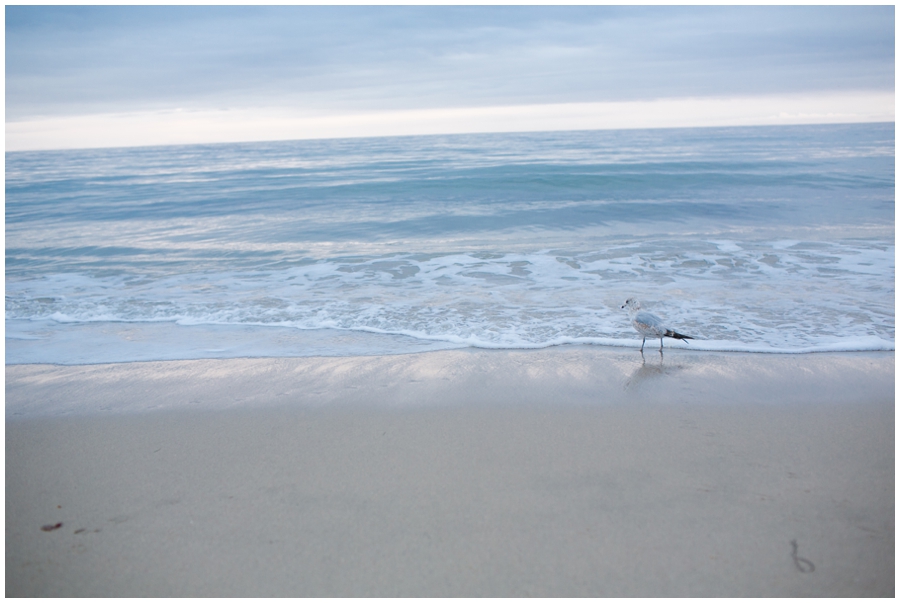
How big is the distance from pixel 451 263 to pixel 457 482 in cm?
709

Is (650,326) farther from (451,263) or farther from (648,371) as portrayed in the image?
(451,263)

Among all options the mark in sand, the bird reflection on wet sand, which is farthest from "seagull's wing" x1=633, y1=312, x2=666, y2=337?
the mark in sand

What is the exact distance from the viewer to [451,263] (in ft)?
Result: 33.0

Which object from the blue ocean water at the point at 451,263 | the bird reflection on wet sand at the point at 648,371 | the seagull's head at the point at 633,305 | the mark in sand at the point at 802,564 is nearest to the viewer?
the mark in sand at the point at 802,564

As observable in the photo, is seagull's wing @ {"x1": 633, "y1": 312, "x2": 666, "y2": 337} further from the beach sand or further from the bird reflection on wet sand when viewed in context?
the beach sand

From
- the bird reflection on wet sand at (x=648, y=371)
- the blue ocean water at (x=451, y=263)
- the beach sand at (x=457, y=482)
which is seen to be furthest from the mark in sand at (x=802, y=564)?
the blue ocean water at (x=451, y=263)

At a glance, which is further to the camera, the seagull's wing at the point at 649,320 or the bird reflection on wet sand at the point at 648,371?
the seagull's wing at the point at 649,320

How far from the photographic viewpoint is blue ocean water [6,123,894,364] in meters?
6.15

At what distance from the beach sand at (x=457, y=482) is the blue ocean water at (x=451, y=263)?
1.10m

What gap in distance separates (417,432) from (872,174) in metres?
26.0

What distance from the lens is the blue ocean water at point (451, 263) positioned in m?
6.15

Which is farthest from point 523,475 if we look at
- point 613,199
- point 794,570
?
point 613,199

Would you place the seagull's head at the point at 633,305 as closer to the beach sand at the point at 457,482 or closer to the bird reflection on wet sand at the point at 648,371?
the bird reflection on wet sand at the point at 648,371

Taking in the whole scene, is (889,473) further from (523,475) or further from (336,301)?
(336,301)
